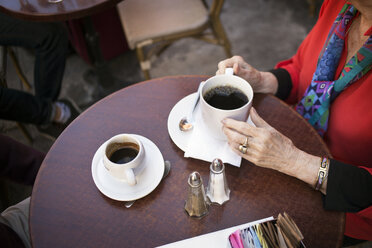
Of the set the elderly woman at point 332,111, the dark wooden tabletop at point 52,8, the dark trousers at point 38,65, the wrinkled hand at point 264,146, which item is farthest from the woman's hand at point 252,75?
the dark trousers at point 38,65

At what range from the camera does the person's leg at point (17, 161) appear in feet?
4.02

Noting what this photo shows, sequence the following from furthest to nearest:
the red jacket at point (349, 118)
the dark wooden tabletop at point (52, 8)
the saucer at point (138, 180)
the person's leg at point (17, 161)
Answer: the dark wooden tabletop at point (52, 8) → the person's leg at point (17, 161) → the red jacket at point (349, 118) → the saucer at point (138, 180)

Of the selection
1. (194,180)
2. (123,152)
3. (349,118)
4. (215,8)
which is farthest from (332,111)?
(215,8)

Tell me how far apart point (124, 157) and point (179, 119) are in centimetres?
24

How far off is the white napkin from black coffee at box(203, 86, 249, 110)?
0.10 meters

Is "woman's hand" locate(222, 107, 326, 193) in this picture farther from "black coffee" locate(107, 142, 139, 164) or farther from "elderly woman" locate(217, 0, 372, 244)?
"black coffee" locate(107, 142, 139, 164)

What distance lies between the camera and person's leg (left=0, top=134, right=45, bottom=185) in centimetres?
123

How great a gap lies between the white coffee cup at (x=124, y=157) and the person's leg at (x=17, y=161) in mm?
618

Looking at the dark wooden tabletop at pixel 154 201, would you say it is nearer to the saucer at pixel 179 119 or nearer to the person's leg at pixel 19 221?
the saucer at pixel 179 119

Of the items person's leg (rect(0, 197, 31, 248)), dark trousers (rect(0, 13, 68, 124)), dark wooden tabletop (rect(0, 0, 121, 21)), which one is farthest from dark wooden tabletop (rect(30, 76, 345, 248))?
dark trousers (rect(0, 13, 68, 124))

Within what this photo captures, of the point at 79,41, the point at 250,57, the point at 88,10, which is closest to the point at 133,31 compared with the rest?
the point at 88,10

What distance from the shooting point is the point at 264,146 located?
0.86 meters

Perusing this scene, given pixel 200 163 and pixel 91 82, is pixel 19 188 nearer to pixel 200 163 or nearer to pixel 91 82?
pixel 91 82

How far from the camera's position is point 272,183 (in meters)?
0.90
